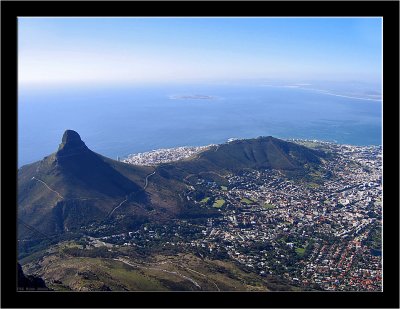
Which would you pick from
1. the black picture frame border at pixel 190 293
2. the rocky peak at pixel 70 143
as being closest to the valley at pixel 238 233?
the black picture frame border at pixel 190 293

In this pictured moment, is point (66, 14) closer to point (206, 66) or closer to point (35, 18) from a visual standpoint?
point (35, 18)

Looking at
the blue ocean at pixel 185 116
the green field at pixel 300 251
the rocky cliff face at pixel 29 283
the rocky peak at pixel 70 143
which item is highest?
the blue ocean at pixel 185 116

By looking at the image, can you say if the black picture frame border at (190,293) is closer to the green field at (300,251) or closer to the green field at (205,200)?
the green field at (300,251)

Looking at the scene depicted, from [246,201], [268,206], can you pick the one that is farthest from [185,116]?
[268,206]

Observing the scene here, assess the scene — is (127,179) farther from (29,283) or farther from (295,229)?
(29,283)

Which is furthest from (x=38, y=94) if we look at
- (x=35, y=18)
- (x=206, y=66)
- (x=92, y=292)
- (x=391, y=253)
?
(x=391, y=253)

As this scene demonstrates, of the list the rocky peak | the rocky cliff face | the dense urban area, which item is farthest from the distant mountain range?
the rocky cliff face

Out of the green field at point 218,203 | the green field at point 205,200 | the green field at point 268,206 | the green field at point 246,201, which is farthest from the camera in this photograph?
the green field at point 205,200
